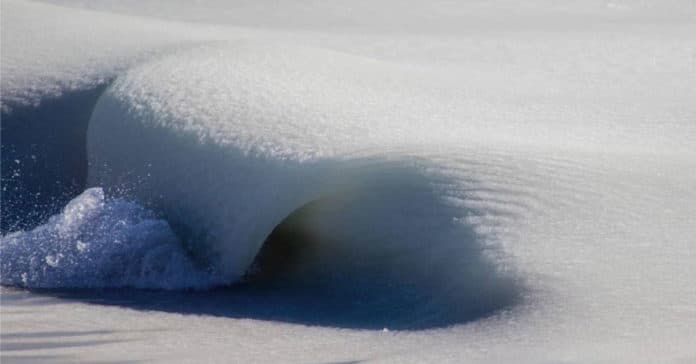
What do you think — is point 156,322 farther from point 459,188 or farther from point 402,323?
point 459,188

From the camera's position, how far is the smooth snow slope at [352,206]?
90.7 inches

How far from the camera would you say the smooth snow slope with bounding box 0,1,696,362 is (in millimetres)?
2303

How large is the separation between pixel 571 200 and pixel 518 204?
5.1 inches

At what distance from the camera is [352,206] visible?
9.30 feet

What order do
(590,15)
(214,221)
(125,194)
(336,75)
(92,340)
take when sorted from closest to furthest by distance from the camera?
(92,340) < (214,221) < (125,194) < (336,75) < (590,15)

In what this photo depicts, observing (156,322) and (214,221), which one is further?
(214,221)

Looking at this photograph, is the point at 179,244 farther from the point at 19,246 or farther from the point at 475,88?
the point at 475,88

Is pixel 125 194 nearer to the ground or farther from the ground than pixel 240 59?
nearer to the ground

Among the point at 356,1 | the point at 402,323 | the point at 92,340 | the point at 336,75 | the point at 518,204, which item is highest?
the point at 356,1

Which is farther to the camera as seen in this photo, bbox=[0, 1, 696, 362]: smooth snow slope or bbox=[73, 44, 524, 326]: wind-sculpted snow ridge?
bbox=[73, 44, 524, 326]: wind-sculpted snow ridge

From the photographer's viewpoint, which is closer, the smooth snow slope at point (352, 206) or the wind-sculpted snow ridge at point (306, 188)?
the smooth snow slope at point (352, 206)

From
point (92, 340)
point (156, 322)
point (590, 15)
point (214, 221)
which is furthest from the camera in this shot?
point (590, 15)

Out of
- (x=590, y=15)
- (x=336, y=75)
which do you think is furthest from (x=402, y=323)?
(x=590, y=15)

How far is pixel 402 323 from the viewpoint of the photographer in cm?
249
